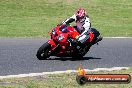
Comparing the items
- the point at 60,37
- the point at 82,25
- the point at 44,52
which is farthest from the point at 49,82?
the point at 82,25

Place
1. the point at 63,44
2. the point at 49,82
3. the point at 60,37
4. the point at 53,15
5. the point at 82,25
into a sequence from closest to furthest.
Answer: the point at 49,82 < the point at 60,37 < the point at 63,44 < the point at 82,25 < the point at 53,15

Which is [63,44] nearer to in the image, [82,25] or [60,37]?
[60,37]

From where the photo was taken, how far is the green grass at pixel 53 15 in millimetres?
25131

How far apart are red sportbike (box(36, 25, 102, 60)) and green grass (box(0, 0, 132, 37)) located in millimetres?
7131

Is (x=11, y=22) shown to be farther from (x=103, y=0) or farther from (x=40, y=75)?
(x=40, y=75)

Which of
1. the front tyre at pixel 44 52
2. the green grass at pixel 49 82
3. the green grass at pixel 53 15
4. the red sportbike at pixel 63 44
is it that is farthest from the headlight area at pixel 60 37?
the green grass at pixel 53 15

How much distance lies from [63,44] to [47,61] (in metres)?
0.90

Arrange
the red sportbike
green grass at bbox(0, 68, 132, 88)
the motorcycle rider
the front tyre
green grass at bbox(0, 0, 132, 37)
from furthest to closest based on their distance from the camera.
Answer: green grass at bbox(0, 0, 132, 37) → the motorcycle rider → the red sportbike → the front tyre → green grass at bbox(0, 68, 132, 88)

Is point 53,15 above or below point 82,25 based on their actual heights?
below

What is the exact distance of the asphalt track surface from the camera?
1338 centimetres

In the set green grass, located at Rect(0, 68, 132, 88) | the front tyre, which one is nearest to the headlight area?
the front tyre

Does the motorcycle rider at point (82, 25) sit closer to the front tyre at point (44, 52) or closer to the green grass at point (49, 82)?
the front tyre at point (44, 52)

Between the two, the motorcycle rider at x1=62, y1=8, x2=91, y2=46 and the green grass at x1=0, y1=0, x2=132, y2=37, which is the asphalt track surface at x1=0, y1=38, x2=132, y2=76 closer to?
the motorcycle rider at x1=62, y1=8, x2=91, y2=46

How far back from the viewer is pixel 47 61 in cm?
1477
